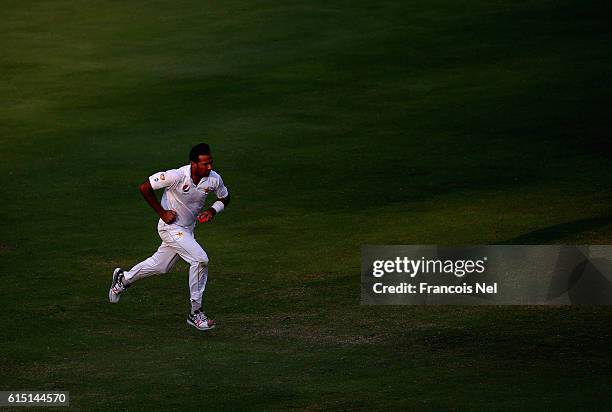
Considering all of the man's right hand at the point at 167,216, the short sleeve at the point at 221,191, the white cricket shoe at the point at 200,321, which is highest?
the short sleeve at the point at 221,191

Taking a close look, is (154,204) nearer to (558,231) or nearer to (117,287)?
(117,287)

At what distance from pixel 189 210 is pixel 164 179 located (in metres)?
0.61

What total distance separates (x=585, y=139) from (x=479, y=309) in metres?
11.9

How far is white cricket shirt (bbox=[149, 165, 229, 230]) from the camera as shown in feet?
50.0

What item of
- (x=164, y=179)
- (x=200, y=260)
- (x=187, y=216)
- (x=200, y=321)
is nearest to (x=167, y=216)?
(x=187, y=216)

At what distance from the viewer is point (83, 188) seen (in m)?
24.4

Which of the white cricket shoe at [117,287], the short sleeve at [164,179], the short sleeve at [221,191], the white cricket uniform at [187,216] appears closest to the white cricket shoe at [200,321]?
the white cricket uniform at [187,216]

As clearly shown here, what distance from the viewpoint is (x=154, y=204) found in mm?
15203

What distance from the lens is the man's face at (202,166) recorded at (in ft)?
49.4

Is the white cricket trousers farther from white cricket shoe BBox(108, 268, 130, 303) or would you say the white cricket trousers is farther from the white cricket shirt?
→ white cricket shoe BBox(108, 268, 130, 303)

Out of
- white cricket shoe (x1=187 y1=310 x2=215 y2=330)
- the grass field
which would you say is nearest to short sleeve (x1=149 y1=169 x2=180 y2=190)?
white cricket shoe (x1=187 y1=310 x2=215 y2=330)

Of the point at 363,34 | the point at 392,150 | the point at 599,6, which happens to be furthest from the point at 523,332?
the point at 599,6

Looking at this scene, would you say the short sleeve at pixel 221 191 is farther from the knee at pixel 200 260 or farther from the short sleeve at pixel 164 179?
the knee at pixel 200 260

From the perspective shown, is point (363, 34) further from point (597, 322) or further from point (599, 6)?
point (597, 322)
